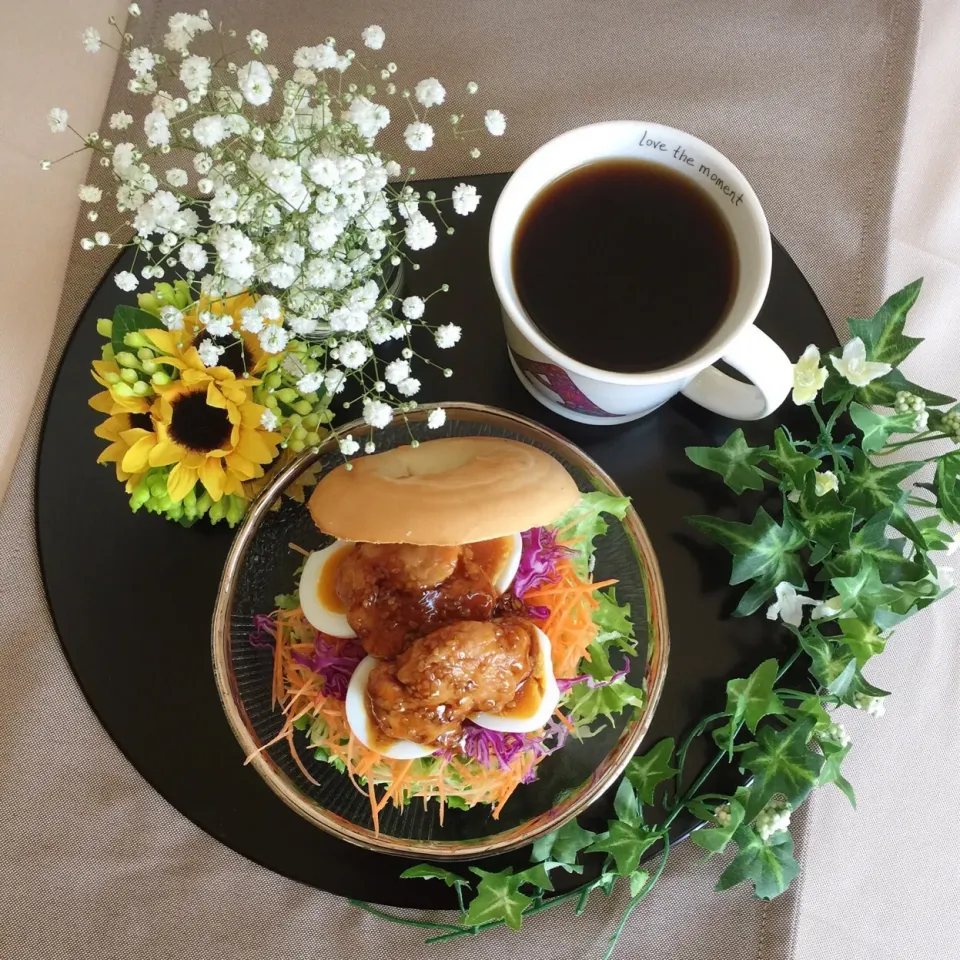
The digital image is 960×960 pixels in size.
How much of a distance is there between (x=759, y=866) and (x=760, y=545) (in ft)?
1.05

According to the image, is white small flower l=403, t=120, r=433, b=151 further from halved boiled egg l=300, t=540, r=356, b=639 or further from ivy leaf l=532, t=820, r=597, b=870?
ivy leaf l=532, t=820, r=597, b=870

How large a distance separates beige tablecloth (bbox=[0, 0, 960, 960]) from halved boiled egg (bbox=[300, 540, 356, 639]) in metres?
0.32

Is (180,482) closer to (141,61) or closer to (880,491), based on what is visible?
(141,61)

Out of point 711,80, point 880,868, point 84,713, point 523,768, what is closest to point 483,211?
point 711,80

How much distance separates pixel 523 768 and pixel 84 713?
512mm

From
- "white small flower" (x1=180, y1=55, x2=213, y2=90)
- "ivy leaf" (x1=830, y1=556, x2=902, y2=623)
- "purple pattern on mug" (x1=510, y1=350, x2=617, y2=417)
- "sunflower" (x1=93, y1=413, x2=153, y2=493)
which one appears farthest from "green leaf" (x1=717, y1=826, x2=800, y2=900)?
"white small flower" (x1=180, y1=55, x2=213, y2=90)

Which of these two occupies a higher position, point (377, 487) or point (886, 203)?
point (886, 203)

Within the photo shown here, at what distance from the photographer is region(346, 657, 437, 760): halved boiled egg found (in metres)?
0.81

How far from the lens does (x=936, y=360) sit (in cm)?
108

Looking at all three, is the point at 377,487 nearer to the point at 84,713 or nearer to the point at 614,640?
the point at 614,640

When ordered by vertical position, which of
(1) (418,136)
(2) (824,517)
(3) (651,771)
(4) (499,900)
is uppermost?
(1) (418,136)

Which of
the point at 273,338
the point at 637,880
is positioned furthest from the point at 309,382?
the point at 637,880

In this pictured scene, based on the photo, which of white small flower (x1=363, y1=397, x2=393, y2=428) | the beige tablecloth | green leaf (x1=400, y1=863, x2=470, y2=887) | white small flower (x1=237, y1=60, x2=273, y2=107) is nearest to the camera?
white small flower (x1=237, y1=60, x2=273, y2=107)

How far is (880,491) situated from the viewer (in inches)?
34.1
